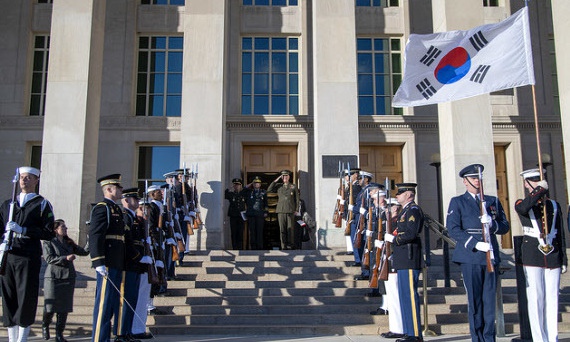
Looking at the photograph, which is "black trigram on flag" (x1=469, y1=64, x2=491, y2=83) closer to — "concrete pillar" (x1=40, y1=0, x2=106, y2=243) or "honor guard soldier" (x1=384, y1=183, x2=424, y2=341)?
"honor guard soldier" (x1=384, y1=183, x2=424, y2=341)

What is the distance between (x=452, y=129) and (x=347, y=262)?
4405mm

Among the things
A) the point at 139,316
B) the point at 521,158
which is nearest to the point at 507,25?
the point at 139,316

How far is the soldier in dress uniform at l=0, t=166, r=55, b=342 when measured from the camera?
6.75 m

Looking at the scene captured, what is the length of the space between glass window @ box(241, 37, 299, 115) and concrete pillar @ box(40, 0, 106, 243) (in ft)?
16.6

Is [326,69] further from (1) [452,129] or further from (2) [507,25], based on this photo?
(2) [507,25]

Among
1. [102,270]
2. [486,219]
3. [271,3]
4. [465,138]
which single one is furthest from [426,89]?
[271,3]

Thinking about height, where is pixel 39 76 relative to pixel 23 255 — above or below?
above

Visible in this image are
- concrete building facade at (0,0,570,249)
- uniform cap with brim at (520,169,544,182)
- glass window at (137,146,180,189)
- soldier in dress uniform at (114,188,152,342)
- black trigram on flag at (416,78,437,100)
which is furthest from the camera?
glass window at (137,146,180,189)

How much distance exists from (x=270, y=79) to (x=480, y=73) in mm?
9734

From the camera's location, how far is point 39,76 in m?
18.0

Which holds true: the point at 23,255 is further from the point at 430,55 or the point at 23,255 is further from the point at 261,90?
the point at 261,90

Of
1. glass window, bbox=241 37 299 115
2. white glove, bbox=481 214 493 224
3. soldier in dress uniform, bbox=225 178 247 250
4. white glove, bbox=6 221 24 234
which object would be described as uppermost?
Result: glass window, bbox=241 37 299 115

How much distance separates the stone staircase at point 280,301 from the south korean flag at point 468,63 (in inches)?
138

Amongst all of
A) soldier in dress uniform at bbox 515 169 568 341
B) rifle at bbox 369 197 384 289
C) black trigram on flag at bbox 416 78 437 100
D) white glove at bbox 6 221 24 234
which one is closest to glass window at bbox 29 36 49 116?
white glove at bbox 6 221 24 234
